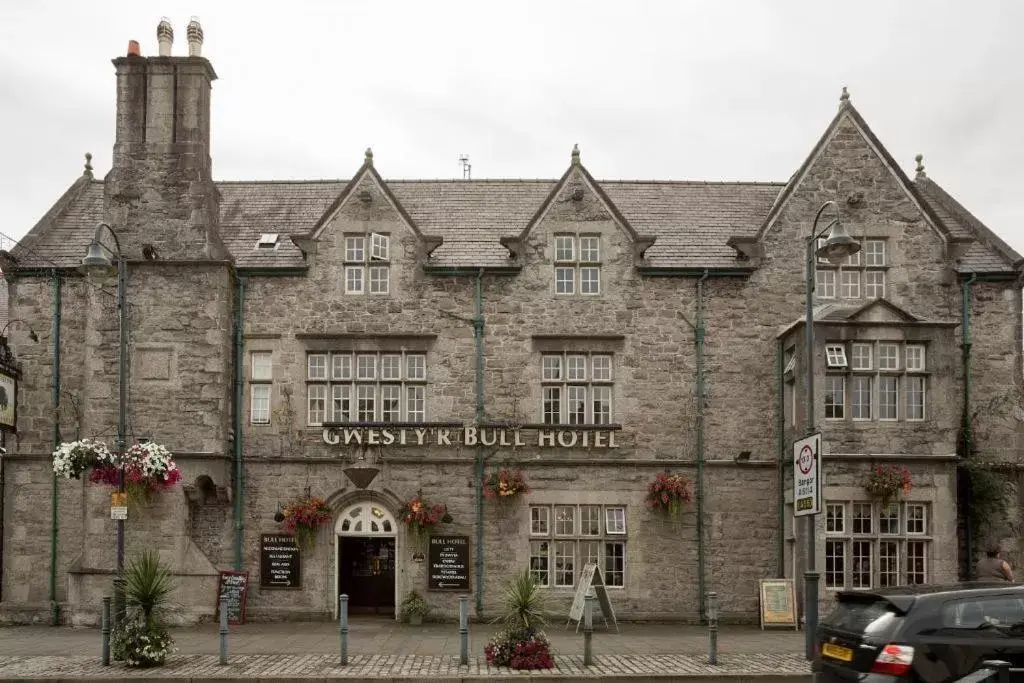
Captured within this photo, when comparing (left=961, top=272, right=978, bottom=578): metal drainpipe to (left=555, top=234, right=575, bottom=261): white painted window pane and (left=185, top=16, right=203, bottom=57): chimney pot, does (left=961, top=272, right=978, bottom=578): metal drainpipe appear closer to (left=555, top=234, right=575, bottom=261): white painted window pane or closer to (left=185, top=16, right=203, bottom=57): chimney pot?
(left=555, top=234, right=575, bottom=261): white painted window pane

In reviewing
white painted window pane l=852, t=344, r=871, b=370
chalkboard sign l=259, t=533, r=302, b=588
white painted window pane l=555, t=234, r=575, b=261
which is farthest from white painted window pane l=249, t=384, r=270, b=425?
white painted window pane l=852, t=344, r=871, b=370

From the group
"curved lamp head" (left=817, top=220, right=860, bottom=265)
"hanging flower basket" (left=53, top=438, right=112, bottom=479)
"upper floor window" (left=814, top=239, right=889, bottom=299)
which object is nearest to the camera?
"curved lamp head" (left=817, top=220, right=860, bottom=265)

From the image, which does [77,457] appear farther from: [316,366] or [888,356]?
Result: [888,356]

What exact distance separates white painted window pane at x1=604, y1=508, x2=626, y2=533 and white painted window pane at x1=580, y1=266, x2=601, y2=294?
5013 mm

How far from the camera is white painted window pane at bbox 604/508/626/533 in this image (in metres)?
23.4

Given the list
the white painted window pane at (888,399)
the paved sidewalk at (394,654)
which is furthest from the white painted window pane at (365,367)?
the white painted window pane at (888,399)

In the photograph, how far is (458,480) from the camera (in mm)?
23516

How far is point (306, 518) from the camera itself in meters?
22.8

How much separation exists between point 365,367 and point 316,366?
1.13m

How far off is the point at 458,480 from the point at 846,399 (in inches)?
339

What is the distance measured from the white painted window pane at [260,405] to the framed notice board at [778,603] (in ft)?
37.9

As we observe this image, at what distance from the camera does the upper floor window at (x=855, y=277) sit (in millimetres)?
23969

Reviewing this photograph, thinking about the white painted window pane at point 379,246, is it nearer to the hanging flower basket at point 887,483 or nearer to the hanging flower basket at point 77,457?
the hanging flower basket at point 77,457

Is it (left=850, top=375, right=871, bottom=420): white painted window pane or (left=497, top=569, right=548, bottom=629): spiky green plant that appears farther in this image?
(left=850, top=375, right=871, bottom=420): white painted window pane
